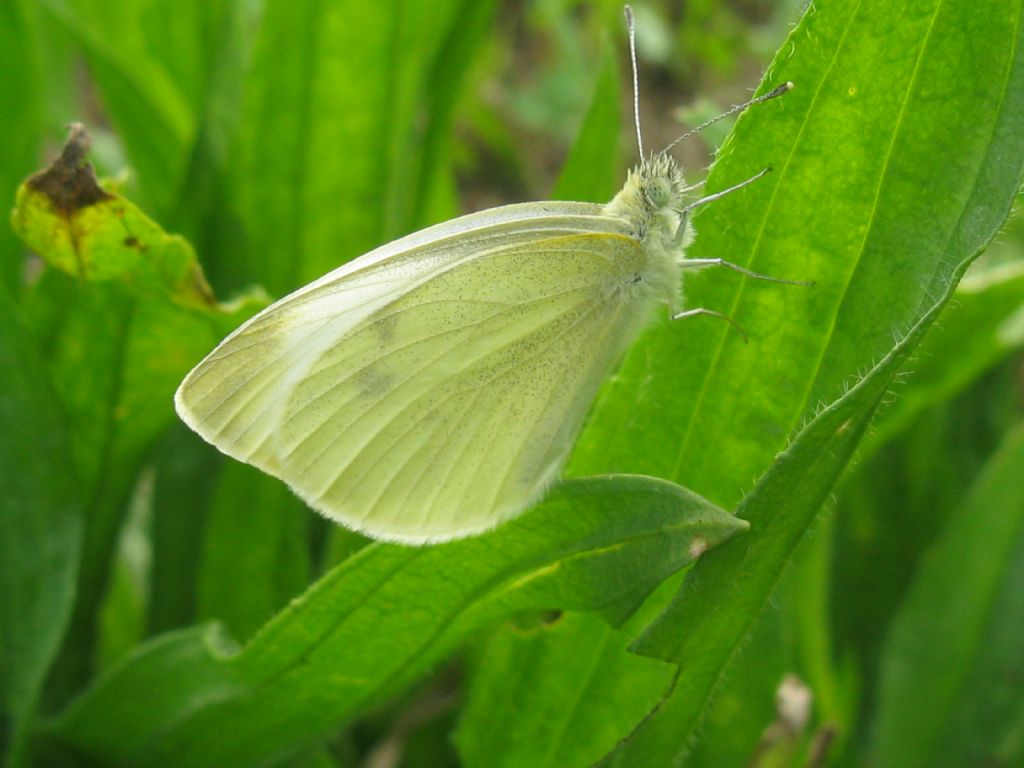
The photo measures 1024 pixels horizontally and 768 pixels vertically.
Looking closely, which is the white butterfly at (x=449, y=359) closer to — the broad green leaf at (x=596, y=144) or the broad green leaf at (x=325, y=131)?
the broad green leaf at (x=596, y=144)

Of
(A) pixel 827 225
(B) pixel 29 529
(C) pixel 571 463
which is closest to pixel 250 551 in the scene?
(B) pixel 29 529

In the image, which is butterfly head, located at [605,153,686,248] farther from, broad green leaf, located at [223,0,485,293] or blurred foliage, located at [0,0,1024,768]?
broad green leaf, located at [223,0,485,293]

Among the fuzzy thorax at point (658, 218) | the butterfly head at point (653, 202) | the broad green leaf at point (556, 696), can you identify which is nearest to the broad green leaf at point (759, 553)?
the broad green leaf at point (556, 696)

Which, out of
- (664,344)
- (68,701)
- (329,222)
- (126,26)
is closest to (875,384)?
(664,344)

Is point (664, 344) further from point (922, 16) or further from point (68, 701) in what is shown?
point (68, 701)

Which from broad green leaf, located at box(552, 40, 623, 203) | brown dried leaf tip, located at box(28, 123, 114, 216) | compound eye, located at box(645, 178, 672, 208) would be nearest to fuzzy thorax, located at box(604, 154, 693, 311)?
compound eye, located at box(645, 178, 672, 208)

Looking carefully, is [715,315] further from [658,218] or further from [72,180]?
[72,180]
